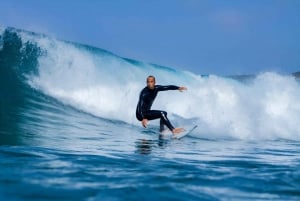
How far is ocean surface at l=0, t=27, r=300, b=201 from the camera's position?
3660 mm

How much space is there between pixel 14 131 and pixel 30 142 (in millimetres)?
1432

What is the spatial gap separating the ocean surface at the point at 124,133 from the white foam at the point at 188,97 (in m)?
0.05

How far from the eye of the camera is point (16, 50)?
676 inches

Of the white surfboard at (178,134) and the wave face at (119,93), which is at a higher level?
the wave face at (119,93)

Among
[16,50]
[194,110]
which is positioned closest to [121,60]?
[16,50]

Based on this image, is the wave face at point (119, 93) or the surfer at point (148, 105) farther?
the wave face at point (119, 93)

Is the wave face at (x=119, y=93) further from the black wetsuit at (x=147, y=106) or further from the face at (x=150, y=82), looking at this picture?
the face at (x=150, y=82)

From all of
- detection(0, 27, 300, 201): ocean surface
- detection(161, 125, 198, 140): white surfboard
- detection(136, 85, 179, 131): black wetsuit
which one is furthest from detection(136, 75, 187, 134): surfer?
detection(0, 27, 300, 201): ocean surface

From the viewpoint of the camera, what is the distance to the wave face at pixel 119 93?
12.2 m

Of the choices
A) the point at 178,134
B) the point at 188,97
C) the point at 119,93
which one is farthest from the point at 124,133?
the point at 119,93

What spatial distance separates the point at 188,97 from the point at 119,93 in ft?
10.2

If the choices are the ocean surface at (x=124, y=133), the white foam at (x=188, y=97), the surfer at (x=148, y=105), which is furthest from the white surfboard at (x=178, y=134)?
the white foam at (x=188, y=97)

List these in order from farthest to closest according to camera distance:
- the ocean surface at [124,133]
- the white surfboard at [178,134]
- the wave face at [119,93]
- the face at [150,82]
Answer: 1. the wave face at [119,93]
2. the face at [150,82]
3. the white surfboard at [178,134]
4. the ocean surface at [124,133]

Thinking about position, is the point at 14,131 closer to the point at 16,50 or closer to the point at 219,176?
the point at 219,176
